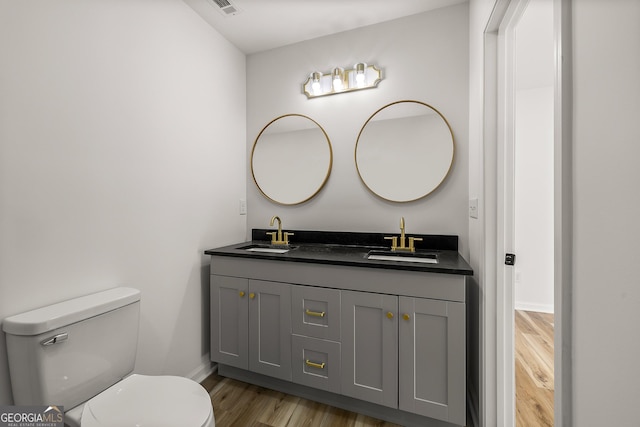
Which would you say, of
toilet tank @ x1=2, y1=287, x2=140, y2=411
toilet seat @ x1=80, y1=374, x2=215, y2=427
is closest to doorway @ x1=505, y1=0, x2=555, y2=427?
toilet seat @ x1=80, y1=374, x2=215, y2=427

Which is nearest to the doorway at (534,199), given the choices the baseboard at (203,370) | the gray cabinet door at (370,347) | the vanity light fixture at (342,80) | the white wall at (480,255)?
the white wall at (480,255)

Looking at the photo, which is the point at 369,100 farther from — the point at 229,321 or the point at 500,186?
the point at 229,321

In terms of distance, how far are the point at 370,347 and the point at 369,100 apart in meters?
1.65

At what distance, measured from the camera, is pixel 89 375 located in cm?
110

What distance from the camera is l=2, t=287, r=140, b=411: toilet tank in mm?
959

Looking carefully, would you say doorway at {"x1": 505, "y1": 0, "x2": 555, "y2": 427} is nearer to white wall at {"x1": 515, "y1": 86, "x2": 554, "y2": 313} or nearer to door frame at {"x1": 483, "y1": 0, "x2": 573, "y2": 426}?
white wall at {"x1": 515, "y1": 86, "x2": 554, "y2": 313}

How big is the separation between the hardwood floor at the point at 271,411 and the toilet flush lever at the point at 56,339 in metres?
0.92

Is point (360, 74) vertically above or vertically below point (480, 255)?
above

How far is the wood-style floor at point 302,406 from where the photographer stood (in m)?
1.52

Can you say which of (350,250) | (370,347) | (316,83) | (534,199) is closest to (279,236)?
(350,250)

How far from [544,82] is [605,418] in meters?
3.37

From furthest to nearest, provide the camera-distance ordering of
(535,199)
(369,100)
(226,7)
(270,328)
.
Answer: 1. (535,199)
2. (369,100)
3. (226,7)
4. (270,328)

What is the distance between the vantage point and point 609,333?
50 cm

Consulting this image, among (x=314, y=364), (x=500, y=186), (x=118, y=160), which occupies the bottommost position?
(x=314, y=364)
